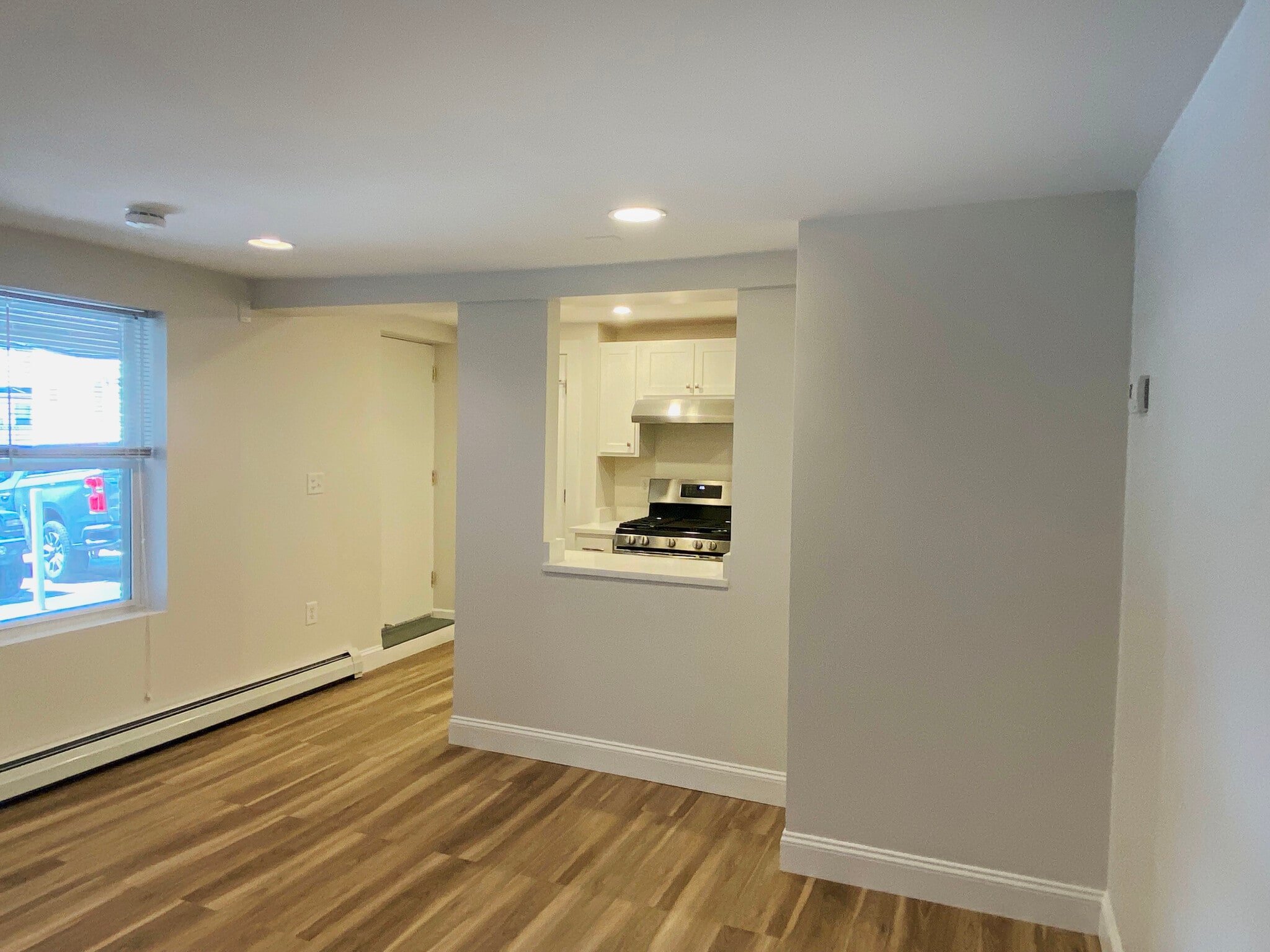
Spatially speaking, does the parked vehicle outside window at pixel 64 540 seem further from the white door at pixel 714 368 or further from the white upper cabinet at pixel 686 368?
the white door at pixel 714 368

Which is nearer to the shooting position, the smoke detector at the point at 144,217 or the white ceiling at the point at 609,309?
the smoke detector at the point at 144,217

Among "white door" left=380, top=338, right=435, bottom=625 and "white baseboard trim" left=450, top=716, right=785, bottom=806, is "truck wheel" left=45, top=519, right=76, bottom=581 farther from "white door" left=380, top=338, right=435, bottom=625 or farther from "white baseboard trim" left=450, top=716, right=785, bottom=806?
"white door" left=380, top=338, right=435, bottom=625

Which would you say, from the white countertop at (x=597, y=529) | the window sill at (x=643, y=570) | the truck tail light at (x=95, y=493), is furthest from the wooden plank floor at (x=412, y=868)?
the white countertop at (x=597, y=529)

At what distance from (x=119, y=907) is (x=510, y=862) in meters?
1.22

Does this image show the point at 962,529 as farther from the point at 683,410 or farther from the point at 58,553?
the point at 58,553

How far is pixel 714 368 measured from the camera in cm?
523

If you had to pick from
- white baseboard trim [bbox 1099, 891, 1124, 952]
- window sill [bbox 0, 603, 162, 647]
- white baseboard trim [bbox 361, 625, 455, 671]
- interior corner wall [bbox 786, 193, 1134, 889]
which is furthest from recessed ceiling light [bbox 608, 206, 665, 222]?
white baseboard trim [bbox 361, 625, 455, 671]

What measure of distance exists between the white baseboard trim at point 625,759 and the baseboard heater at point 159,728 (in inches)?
46.4

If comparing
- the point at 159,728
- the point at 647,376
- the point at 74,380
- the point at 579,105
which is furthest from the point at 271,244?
the point at 647,376

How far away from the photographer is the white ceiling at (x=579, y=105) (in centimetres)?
147

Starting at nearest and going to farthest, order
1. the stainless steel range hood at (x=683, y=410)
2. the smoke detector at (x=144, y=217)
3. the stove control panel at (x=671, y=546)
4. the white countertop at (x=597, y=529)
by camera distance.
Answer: the smoke detector at (x=144, y=217), the stove control panel at (x=671, y=546), the stainless steel range hood at (x=683, y=410), the white countertop at (x=597, y=529)

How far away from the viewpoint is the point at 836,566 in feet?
9.22

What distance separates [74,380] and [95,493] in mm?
521

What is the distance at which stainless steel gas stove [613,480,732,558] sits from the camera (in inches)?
196
